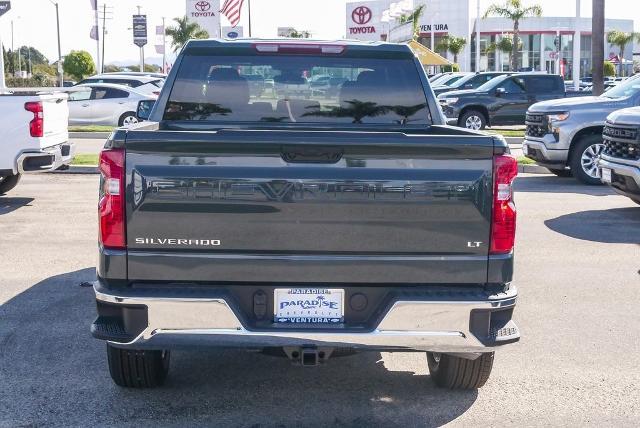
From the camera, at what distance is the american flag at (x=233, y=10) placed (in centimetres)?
4169

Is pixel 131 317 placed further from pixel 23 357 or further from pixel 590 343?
pixel 590 343

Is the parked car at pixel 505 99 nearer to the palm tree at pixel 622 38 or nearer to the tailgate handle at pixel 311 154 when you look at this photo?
the tailgate handle at pixel 311 154

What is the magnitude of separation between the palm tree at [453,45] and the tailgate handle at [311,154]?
81.9 meters

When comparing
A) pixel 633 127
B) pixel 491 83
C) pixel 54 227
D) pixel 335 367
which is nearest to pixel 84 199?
pixel 54 227

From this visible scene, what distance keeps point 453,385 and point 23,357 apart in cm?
275

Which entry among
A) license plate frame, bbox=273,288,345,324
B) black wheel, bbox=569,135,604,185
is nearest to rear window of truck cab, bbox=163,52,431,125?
license plate frame, bbox=273,288,345,324

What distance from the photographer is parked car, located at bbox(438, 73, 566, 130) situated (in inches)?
1067

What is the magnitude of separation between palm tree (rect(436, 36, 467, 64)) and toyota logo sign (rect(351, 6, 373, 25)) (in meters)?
45.3

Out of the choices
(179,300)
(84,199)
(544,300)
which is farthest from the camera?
(84,199)

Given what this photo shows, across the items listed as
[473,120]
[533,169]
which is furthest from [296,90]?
[473,120]

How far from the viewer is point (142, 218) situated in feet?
14.8

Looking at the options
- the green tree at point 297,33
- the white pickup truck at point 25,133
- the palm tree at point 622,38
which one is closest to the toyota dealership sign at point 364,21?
the white pickup truck at point 25,133

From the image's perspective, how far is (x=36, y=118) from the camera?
12.3 m

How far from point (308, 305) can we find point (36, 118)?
8.63m
